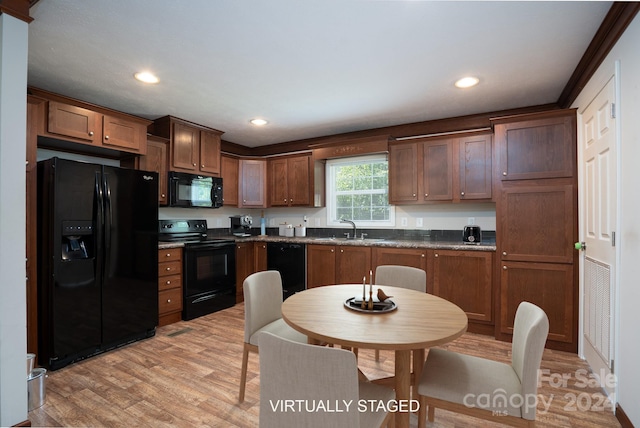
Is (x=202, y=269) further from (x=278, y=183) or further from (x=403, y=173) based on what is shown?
(x=403, y=173)

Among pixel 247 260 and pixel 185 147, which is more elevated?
pixel 185 147

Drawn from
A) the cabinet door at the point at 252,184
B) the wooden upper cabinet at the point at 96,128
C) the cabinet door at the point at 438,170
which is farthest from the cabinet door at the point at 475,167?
the wooden upper cabinet at the point at 96,128

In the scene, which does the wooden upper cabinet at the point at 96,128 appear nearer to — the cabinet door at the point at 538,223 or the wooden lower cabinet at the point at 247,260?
the wooden lower cabinet at the point at 247,260

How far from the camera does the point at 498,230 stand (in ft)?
9.80

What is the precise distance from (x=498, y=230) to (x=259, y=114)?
2.82 metres

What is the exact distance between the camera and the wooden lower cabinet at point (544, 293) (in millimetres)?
2715

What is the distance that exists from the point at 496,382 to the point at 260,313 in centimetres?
141

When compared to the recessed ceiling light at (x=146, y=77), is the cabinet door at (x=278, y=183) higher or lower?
lower

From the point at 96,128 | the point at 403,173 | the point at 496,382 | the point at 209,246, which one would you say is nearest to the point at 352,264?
the point at 403,173

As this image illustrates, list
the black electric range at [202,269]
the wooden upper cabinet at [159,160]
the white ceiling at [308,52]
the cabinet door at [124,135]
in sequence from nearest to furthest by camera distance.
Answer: the white ceiling at [308,52] < the cabinet door at [124,135] < the wooden upper cabinet at [159,160] < the black electric range at [202,269]

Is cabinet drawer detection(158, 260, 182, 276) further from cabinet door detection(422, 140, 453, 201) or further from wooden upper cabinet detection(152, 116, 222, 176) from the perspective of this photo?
cabinet door detection(422, 140, 453, 201)

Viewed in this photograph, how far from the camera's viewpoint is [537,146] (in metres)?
2.82

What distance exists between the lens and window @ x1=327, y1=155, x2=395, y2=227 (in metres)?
4.29

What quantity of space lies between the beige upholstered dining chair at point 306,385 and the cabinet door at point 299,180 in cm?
353
